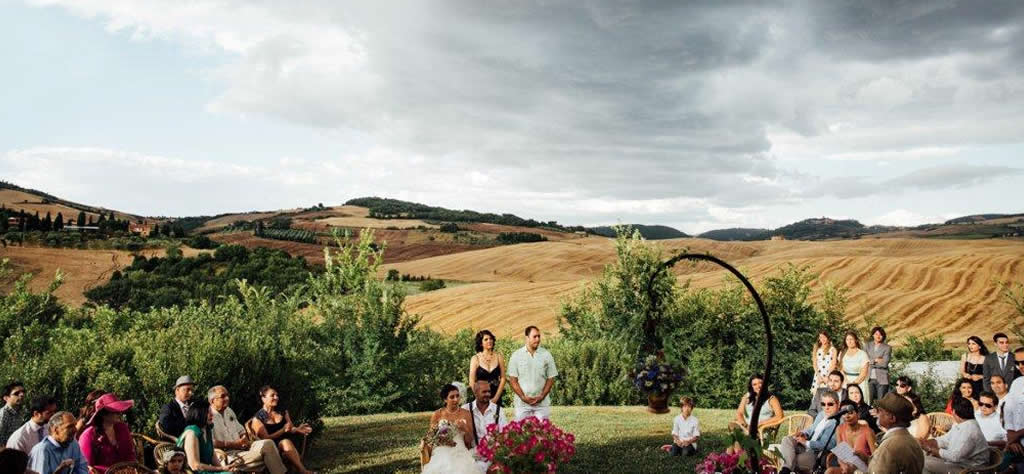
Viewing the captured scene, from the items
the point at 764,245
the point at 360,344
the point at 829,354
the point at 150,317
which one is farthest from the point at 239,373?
the point at 764,245

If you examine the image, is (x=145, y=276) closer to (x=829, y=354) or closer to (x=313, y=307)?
(x=313, y=307)

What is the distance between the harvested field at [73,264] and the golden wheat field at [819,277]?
24.4 m

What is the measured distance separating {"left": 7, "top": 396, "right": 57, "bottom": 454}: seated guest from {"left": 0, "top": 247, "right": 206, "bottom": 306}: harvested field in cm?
5430

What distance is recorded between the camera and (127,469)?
676 centimetres

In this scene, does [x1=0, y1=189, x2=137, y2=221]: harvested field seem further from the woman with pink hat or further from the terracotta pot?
the terracotta pot

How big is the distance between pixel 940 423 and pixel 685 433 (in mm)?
3613

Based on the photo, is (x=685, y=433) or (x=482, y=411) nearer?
(x=482, y=411)

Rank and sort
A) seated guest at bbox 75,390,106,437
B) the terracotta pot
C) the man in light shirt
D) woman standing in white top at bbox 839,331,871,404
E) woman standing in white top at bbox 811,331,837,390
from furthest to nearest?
woman standing in white top at bbox 811,331,837,390 < woman standing in white top at bbox 839,331,871,404 < the man in light shirt < seated guest at bbox 75,390,106,437 < the terracotta pot

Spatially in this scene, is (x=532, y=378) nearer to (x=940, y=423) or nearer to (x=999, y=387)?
(x=940, y=423)

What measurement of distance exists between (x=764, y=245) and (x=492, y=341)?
3135 inches

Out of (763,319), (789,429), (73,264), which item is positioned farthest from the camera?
(73,264)

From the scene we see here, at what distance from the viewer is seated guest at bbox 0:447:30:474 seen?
13.2ft

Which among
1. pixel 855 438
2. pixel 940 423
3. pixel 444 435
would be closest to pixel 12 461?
pixel 444 435

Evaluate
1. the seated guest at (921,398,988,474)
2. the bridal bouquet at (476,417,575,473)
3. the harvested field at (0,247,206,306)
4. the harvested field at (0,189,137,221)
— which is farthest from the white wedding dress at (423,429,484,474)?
the harvested field at (0,189,137,221)
